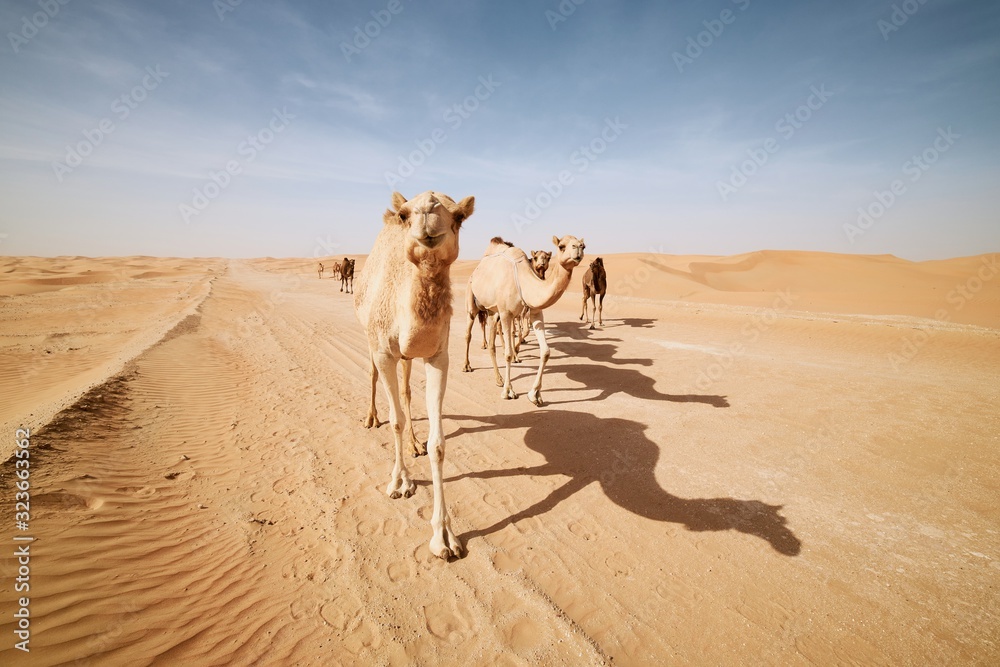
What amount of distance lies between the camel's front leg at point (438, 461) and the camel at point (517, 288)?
2.46m

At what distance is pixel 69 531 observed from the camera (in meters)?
3.23

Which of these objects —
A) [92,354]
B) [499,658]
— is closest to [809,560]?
[499,658]

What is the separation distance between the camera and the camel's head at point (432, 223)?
2.70 metres

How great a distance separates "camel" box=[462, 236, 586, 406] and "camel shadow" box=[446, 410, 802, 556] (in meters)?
1.20

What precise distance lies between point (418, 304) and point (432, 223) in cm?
80

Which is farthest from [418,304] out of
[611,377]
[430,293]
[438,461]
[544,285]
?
[611,377]

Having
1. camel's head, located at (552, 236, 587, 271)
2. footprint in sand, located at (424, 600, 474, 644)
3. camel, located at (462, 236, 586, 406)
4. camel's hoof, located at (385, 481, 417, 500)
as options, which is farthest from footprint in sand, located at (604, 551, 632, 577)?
camel's head, located at (552, 236, 587, 271)

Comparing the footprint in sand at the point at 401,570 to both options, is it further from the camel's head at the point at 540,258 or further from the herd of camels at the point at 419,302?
the camel's head at the point at 540,258

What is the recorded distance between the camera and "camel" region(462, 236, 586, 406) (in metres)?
5.47

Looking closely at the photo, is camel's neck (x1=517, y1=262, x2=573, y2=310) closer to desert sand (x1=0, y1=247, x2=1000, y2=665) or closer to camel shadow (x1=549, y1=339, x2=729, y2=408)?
desert sand (x1=0, y1=247, x2=1000, y2=665)

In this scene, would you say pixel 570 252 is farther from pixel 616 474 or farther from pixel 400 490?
pixel 400 490

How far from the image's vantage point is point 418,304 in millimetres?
3242

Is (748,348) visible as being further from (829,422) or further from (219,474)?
(219,474)

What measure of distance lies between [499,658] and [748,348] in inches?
461
